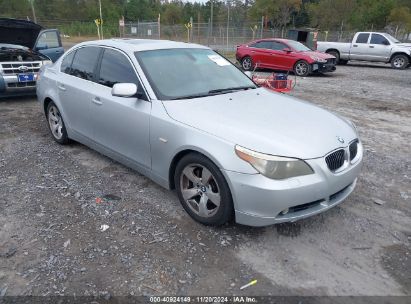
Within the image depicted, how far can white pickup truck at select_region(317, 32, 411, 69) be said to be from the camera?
1708 cm

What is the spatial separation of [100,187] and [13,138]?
268 centimetres

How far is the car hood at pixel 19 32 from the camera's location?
30.1 feet

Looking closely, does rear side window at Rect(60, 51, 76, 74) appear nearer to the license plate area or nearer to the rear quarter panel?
the license plate area

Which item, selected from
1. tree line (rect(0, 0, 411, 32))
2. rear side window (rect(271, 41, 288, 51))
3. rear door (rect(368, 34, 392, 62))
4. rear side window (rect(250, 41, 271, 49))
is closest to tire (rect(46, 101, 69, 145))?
rear side window (rect(271, 41, 288, 51))

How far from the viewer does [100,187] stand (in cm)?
428

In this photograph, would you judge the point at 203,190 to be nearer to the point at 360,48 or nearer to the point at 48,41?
the point at 48,41

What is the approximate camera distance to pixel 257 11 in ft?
171

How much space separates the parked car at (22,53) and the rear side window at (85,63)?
3.69 meters

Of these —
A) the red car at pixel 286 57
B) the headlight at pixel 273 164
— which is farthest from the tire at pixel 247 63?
the headlight at pixel 273 164

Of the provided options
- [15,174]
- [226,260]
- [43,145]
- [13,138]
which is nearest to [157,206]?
[226,260]

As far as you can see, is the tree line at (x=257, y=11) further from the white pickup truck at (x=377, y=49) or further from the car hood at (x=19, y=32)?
the car hood at (x=19, y=32)

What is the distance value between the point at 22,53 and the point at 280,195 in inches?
312

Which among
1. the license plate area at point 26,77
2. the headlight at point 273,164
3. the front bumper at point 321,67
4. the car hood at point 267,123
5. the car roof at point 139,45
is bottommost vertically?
the front bumper at point 321,67

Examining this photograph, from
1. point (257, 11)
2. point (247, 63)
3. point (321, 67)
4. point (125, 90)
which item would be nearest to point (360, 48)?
point (321, 67)
